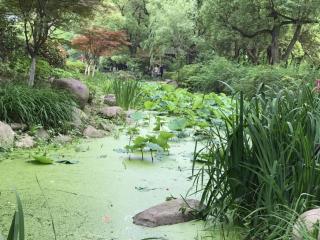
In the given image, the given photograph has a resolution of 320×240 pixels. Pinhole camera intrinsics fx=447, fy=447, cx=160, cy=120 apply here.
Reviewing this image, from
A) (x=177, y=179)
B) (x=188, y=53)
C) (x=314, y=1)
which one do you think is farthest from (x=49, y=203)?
(x=188, y=53)

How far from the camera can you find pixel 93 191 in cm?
344

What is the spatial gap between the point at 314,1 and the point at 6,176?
11468 mm

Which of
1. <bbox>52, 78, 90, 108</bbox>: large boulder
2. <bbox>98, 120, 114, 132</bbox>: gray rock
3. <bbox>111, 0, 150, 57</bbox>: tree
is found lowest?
<bbox>98, 120, 114, 132</bbox>: gray rock

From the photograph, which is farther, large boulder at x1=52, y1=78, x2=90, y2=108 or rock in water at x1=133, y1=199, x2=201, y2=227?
large boulder at x1=52, y1=78, x2=90, y2=108

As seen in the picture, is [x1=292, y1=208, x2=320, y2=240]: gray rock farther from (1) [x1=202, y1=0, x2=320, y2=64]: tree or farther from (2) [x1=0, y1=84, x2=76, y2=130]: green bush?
(1) [x1=202, y1=0, x2=320, y2=64]: tree

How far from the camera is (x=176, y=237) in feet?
8.45

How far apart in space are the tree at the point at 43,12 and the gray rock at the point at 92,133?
5.42ft

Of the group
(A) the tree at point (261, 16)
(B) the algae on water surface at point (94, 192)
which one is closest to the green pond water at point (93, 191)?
(B) the algae on water surface at point (94, 192)

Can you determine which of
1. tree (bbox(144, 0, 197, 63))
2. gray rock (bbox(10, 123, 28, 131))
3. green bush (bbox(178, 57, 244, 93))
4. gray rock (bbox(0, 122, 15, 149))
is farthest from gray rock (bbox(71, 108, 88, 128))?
tree (bbox(144, 0, 197, 63))

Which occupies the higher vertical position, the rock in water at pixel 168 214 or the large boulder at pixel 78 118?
the large boulder at pixel 78 118

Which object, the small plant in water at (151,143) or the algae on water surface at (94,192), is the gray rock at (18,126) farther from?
the small plant in water at (151,143)

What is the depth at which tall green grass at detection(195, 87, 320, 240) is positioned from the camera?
7.98 feet

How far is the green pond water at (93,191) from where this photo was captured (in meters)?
2.63

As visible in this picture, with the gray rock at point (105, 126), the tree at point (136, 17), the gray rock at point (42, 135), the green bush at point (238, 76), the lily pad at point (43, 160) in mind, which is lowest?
the lily pad at point (43, 160)
